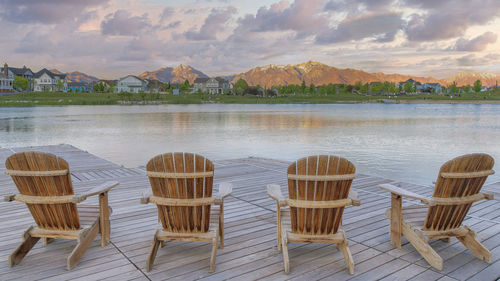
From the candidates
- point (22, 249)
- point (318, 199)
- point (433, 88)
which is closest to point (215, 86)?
point (433, 88)

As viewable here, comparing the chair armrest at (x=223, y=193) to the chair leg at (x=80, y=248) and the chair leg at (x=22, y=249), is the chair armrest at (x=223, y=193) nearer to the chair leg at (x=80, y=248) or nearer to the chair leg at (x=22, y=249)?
the chair leg at (x=80, y=248)

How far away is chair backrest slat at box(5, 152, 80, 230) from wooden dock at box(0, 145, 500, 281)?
49 centimetres

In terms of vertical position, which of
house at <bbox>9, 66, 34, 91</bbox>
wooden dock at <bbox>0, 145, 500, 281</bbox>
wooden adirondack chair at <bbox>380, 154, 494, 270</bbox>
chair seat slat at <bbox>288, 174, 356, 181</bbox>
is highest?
house at <bbox>9, 66, 34, 91</bbox>

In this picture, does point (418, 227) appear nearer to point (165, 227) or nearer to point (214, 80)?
point (165, 227)

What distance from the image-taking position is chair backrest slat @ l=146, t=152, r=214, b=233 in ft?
11.4

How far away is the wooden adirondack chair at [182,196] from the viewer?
3.49 meters

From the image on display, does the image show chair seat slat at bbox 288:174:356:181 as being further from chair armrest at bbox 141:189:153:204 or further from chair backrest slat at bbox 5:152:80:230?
chair backrest slat at bbox 5:152:80:230

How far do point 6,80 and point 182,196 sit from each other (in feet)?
359

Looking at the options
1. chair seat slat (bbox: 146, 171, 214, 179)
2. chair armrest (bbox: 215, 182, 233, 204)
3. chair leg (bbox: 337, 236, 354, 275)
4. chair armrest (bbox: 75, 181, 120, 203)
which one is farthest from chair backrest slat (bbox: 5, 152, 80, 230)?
chair leg (bbox: 337, 236, 354, 275)

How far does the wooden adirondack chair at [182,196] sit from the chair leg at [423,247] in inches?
77.8

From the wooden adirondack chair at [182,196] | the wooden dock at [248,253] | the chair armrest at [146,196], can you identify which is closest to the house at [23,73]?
the wooden dock at [248,253]

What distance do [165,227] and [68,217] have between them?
901mm

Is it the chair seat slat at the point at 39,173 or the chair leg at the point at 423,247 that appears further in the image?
the chair leg at the point at 423,247

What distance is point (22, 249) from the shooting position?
375 centimetres
